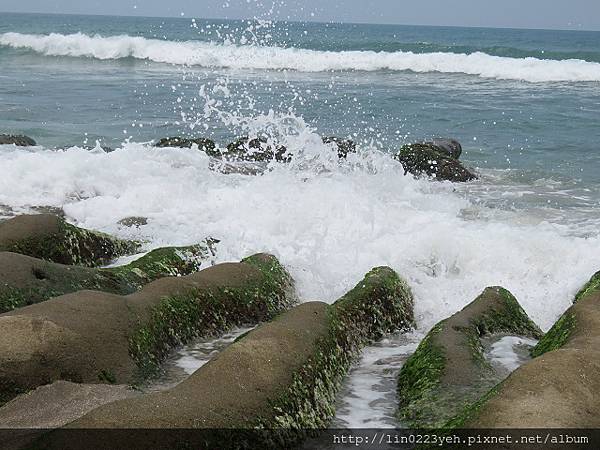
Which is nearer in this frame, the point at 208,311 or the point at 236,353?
the point at 236,353

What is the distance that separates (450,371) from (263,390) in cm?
146

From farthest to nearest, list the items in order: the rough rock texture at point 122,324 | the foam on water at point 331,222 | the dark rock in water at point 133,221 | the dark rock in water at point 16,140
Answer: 1. the dark rock in water at point 16,140
2. the dark rock in water at point 133,221
3. the foam on water at point 331,222
4. the rough rock texture at point 122,324

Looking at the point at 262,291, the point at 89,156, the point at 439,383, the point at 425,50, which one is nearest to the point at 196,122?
the point at 89,156

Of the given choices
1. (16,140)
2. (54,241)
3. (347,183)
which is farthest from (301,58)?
(54,241)

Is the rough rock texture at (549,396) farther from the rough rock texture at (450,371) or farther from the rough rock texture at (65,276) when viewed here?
the rough rock texture at (65,276)

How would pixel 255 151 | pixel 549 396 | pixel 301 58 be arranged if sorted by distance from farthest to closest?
pixel 301 58 < pixel 255 151 < pixel 549 396

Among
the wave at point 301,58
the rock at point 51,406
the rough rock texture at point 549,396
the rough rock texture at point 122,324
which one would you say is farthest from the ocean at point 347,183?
the wave at point 301,58

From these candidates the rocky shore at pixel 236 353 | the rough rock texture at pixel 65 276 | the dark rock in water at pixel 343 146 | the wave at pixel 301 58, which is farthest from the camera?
the wave at pixel 301 58

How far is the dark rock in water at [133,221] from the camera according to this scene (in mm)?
9875

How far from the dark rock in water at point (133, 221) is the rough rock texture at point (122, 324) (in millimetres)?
3525

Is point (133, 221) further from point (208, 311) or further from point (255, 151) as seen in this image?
point (255, 151)

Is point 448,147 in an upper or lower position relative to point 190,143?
upper

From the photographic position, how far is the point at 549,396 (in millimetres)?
3641

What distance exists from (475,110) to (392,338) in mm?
18631
